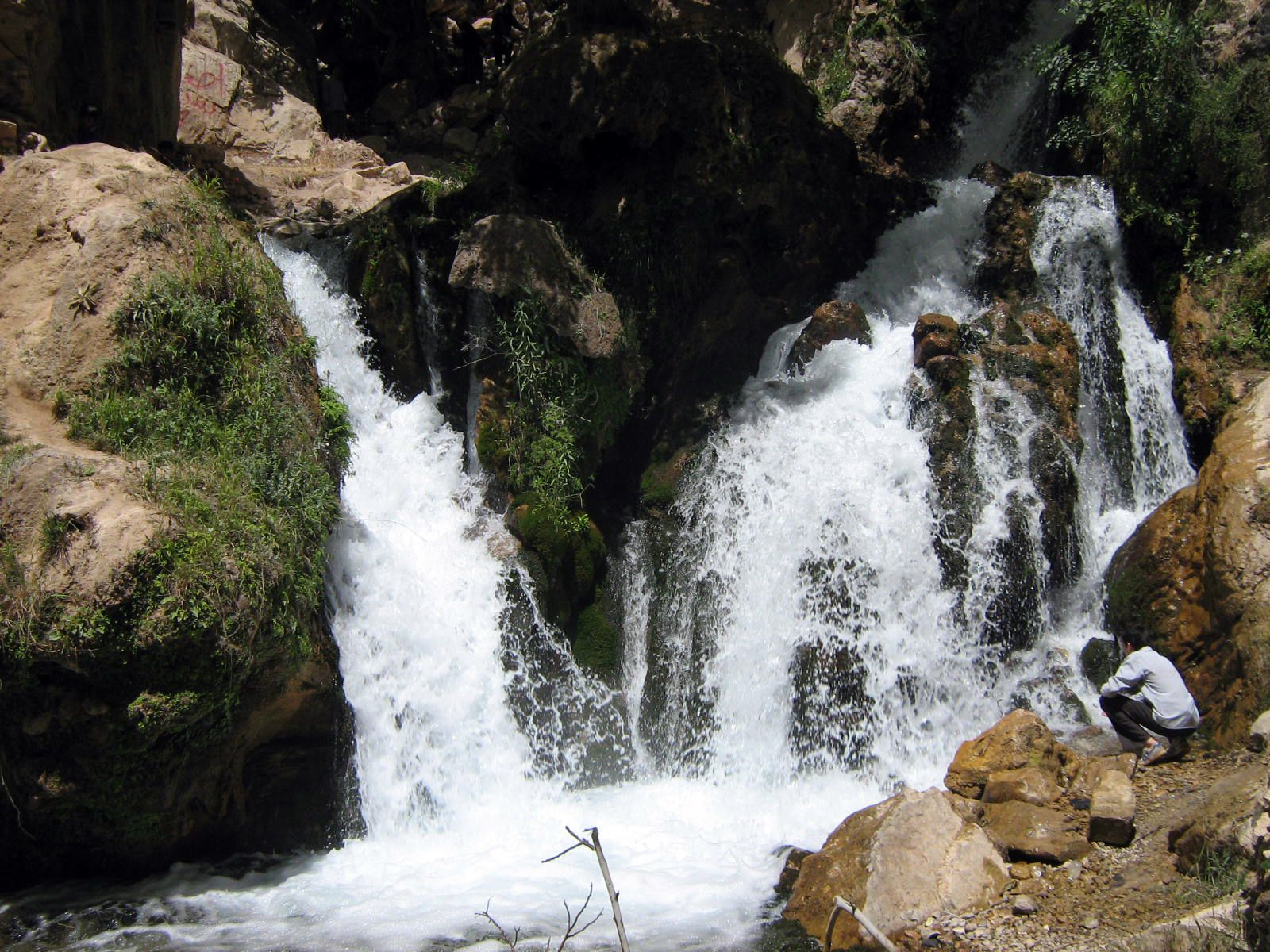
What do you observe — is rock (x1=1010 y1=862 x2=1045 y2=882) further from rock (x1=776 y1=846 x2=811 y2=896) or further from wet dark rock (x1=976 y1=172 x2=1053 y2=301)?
wet dark rock (x1=976 y1=172 x2=1053 y2=301)

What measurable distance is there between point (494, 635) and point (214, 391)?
3.36 meters

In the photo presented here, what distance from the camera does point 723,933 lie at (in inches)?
273

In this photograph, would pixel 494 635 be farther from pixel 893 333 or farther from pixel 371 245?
pixel 893 333

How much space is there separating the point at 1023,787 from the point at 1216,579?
108 inches

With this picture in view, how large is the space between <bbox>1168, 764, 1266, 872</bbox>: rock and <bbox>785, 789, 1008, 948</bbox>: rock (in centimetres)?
105

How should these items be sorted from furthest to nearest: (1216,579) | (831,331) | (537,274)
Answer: (831,331)
(537,274)
(1216,579)

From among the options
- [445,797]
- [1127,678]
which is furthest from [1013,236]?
[445,797]

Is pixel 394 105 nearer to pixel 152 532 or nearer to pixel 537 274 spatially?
pixel 537 274

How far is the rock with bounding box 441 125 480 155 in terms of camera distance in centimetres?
1789

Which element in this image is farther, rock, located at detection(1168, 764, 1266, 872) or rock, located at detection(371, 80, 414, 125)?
rock, located at detection(371, 80, 414, 125)

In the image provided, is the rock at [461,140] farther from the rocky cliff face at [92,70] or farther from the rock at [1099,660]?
the rock at [1099,660]

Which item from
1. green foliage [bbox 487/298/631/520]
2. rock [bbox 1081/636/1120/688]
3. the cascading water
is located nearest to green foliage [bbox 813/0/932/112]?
the cascading water

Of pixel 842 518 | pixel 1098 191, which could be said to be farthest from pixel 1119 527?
pixel 1098 191

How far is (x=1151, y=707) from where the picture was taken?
768 cm
